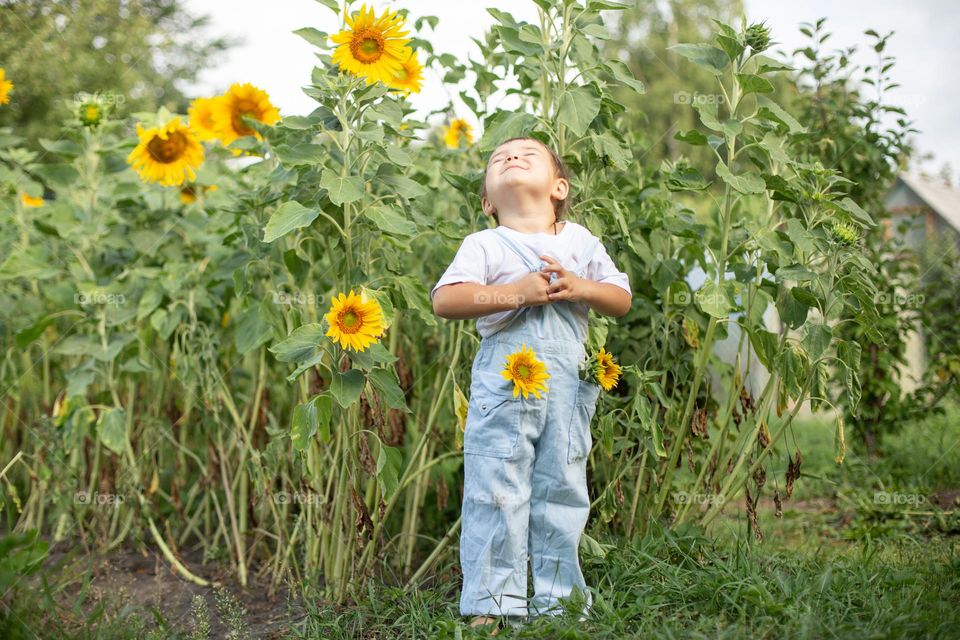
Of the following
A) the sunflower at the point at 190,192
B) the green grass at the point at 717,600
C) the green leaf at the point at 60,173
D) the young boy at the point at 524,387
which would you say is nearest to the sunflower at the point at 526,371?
the young boy at the point at 524,387

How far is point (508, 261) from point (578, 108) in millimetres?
475

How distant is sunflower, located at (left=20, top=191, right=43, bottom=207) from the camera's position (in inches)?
159

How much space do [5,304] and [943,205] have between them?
802 centimetres

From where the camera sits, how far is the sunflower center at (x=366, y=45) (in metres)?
2.38

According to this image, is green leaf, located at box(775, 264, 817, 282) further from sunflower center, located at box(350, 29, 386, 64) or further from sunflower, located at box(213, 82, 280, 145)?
sunflower, located at box(213, 82, 280, 145)

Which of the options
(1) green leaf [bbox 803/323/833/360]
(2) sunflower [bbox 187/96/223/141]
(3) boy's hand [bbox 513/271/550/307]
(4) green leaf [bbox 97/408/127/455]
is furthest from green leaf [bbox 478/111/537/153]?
(4) green leaf [bbox 97/408/127/455]

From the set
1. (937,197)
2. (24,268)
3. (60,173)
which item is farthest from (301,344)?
(937,197)

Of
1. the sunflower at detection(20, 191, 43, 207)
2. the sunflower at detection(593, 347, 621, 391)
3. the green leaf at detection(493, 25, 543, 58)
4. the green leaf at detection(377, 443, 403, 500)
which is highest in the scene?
the green leaf at detection(493, 25, 543, 58)

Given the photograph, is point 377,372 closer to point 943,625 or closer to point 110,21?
point 943,625

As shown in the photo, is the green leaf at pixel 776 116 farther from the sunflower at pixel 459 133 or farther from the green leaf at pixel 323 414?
the green leaf at pixel 323 414

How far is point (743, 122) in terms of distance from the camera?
253cm

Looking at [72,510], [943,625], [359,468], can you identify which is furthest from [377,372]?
[72,510]

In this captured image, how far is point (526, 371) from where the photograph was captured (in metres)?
2.20

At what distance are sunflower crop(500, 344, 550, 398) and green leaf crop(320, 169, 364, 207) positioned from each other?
1.89 feet
